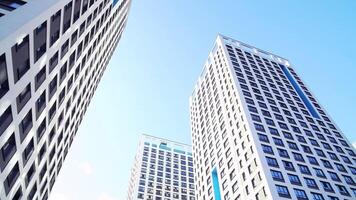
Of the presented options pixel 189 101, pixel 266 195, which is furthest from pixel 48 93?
pixel 189 101

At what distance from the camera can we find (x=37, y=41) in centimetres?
2022

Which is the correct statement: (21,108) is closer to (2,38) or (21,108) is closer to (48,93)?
(48,93)

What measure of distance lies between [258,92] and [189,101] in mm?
29867

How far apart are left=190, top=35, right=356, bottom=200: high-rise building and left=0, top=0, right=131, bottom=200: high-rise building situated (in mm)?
26213

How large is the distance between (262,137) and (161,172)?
5166 cm

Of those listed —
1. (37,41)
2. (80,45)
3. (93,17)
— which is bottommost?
(37,41)

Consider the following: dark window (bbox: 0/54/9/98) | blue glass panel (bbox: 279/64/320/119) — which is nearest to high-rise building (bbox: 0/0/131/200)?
dark window (bbox: 0/54/9/98)

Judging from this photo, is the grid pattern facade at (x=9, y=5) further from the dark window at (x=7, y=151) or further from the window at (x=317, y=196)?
the window at (x=317, y=196)

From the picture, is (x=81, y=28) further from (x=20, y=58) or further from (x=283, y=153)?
(x=283, y=153)

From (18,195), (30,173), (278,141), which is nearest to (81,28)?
(30,173)

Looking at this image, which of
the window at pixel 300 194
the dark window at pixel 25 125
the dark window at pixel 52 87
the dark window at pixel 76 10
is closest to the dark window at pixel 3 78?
the dark window at pixel 25 125

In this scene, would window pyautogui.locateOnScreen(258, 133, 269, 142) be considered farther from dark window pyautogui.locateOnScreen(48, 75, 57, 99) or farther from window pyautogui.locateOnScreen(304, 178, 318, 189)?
dark window pyautogui.locateOnScreen(48, 75, 57, 99)

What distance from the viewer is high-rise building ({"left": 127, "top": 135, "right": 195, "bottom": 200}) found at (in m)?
80.9

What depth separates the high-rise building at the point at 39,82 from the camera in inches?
704
